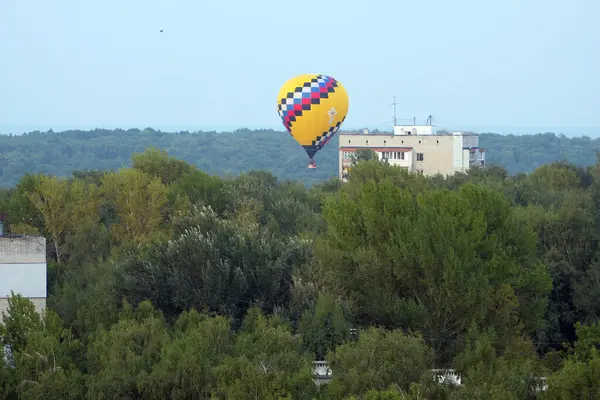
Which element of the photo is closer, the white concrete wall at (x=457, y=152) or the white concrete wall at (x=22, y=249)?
the white concrete wall at (x=22, y=249)

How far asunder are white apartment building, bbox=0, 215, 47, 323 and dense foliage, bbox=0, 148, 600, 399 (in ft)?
2.59

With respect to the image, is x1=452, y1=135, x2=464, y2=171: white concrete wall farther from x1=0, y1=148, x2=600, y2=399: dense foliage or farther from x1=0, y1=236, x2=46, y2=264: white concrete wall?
x1=0, y1=236, x2=46, y2=264: white concrete wall

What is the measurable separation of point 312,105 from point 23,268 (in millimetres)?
30502

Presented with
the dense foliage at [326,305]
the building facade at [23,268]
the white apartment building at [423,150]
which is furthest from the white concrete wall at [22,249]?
the white apartment building at [423,150]

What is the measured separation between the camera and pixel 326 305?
1382 inches

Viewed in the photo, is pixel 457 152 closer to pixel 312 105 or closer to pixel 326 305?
pixel 312 105

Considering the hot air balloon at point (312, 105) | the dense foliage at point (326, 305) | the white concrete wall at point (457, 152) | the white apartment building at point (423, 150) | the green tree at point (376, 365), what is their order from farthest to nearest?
the white apartment building at point (423, 150)
the white concrete wall at point (457, 152)
the hot air balloon at point (312, 105)
the dense foliage at point (326, 305)
the green tree at point (376, 365)

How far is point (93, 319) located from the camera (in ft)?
116

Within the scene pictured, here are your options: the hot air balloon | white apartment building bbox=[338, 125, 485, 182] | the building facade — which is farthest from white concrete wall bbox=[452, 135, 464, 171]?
the building facade

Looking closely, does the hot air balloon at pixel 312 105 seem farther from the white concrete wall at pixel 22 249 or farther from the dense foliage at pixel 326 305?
the white concrete wall at pixel 22 249

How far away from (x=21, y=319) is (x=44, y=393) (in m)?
4.70

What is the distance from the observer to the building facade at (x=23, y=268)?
3741cm

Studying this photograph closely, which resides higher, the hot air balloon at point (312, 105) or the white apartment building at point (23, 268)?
the hot air balloon at point (312, 105)

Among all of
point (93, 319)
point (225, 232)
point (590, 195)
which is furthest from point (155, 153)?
point (93, 319)
